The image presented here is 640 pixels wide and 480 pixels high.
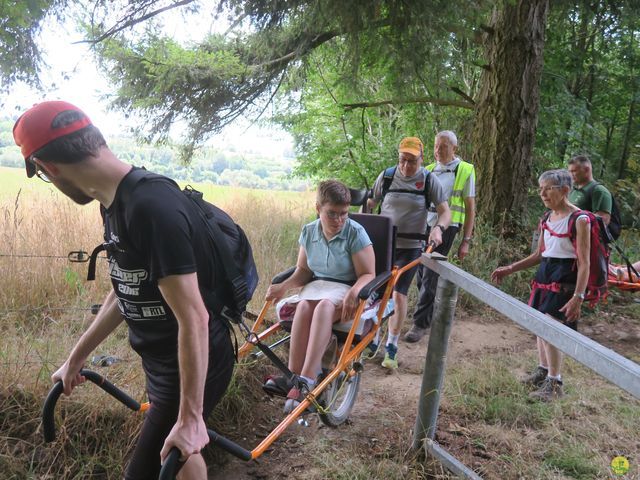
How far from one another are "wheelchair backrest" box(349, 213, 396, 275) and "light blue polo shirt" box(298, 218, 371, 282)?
1.27 feet

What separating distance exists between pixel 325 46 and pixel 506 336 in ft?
14.0

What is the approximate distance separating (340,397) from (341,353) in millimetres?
674

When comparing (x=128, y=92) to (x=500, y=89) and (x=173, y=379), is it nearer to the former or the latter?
(x=500, y=89)

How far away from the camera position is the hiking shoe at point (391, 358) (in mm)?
4305

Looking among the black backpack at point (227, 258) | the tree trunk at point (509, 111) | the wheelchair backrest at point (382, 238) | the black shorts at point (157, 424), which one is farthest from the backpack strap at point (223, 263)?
the tree trunk at point (509, 111)

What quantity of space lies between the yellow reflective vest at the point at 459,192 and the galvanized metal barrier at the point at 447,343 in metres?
2.16

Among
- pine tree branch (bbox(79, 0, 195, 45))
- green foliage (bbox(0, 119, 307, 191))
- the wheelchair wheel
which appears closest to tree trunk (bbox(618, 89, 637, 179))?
green foliage (bbox(0, 119, 307, 191))

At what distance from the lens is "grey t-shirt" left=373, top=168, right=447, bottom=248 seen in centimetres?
440

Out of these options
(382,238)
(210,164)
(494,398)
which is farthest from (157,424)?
(210,164)

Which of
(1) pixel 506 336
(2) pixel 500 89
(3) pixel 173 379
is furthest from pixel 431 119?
(3) pixel 173 379

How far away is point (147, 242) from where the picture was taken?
1477 mm

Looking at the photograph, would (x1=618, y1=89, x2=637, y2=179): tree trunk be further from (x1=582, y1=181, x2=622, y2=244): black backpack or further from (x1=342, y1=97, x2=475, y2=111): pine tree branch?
(x1=582, y1=181, x2=622, y2=244): black backpack

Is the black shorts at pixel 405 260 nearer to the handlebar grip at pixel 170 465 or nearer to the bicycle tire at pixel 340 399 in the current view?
the bicycle tire at pixel 340 399

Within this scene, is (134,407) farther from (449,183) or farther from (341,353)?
(449,183)
